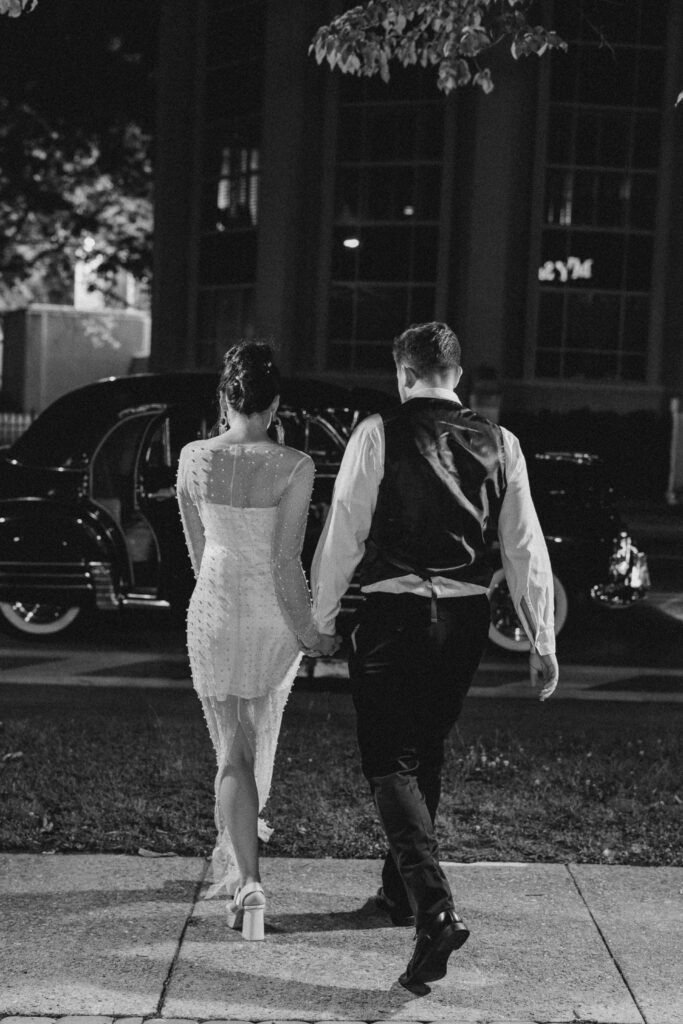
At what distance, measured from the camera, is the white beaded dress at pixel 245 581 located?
4336 millimetres

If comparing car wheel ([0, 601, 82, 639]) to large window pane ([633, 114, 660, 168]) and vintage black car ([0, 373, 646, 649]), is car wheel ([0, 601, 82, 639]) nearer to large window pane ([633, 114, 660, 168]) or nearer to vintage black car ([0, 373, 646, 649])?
vintage black car ([0, 373, 646, 649])

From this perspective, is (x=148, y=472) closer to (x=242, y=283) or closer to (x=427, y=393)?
(x=427, y=393)

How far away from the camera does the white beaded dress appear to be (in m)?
4.34

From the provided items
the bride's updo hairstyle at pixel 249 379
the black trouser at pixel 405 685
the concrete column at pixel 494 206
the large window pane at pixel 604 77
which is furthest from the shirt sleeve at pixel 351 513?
the large window pane at pixel 604 77

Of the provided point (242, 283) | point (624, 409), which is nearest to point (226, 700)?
point (624, 409)

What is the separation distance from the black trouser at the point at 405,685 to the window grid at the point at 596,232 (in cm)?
1773

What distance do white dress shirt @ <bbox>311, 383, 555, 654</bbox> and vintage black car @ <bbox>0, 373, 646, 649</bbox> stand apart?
4359mm

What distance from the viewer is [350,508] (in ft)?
13.4

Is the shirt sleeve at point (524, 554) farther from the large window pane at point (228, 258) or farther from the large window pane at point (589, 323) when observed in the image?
the large window pane at point (228, 258)

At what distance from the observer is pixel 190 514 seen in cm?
447

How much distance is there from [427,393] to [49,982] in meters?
2.04

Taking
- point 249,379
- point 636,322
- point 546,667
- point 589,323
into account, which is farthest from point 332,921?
point 636,322

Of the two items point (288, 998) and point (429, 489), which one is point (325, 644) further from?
point (288, 998)

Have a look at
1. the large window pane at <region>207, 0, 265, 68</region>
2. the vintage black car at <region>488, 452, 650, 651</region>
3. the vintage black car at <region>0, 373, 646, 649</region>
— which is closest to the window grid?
the large window pane at <region>207, 0, 265, 68</region>
